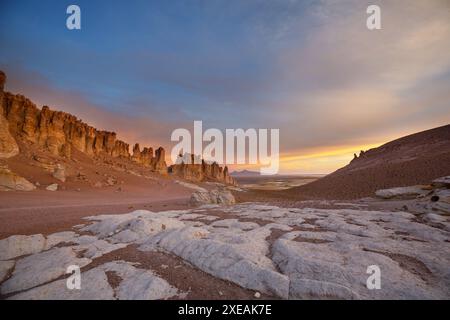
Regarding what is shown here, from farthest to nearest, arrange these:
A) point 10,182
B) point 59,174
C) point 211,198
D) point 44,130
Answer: point 44,130
point 59,174
point 10,182
point 211,198

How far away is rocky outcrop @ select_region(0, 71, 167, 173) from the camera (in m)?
38.8

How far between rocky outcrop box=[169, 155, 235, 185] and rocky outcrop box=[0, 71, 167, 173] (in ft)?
119

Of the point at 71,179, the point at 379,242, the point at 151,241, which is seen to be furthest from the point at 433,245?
the point at 71,179

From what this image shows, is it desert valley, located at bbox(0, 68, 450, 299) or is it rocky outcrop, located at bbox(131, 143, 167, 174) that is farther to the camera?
rocky outcrop, located at bbox(131, 143, 167, 174)

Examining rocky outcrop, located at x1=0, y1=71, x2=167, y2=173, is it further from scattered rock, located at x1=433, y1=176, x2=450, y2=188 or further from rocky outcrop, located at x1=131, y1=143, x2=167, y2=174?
scattered rock, located at x1=433, y1=176, x2=450, y2=188

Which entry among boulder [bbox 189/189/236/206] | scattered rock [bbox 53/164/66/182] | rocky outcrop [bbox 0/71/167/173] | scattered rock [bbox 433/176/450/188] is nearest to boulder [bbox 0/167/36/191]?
scattered rock [bbox 53/164/66/182]

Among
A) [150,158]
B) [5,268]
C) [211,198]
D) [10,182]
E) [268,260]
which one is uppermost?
[150,158]

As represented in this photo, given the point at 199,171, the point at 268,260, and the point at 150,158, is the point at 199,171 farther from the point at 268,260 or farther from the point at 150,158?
the point at 268,260

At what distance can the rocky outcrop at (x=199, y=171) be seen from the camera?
112 meters

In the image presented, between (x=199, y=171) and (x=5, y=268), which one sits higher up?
(x=199, y=171)

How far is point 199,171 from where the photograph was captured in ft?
383

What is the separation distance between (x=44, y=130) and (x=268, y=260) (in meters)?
71.1

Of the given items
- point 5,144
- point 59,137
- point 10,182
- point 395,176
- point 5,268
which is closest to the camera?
point 5,268

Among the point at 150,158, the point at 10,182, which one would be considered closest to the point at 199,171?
the point at 150,158
